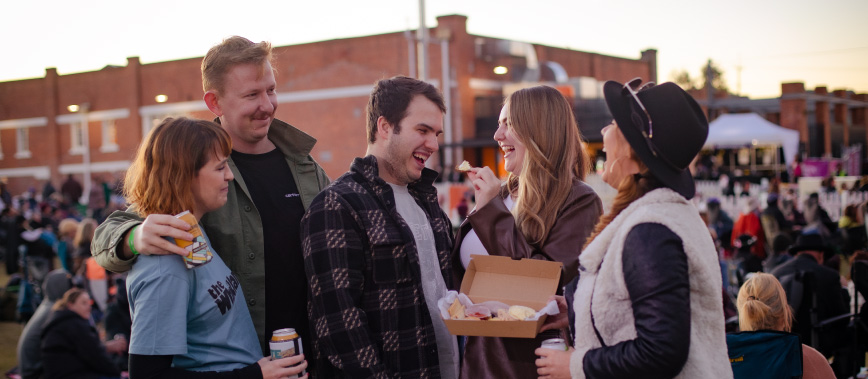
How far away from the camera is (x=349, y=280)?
8.99ft

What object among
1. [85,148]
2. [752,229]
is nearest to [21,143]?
[85,148]

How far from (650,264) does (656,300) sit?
0.10m

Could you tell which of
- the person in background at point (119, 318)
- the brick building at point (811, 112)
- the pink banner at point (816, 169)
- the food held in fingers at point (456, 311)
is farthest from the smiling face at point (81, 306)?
the brick building at point (811, 112)

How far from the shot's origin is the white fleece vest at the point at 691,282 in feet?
6.75

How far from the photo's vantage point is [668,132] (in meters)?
2.13

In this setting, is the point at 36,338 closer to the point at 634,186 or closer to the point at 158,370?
the point at 158,370

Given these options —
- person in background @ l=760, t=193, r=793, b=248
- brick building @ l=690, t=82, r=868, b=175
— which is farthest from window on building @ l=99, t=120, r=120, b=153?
person in background @ l=760, t=193, r=793, b=248

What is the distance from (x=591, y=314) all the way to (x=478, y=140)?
29.3m

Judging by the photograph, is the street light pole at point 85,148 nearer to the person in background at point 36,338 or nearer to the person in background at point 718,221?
the person in background at point 36,338

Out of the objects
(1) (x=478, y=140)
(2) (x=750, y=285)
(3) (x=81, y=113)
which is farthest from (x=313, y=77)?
(2) (x=750, y=285)

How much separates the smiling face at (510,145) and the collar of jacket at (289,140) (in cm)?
90

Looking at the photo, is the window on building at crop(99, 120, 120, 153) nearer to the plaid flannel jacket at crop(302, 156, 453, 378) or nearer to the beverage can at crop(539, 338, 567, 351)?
the plaid flannel jacket at crop(302, 156, 453, 378)

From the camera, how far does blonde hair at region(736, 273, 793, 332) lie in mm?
4703

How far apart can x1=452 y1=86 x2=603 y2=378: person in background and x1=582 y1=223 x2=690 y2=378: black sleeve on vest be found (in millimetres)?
871
